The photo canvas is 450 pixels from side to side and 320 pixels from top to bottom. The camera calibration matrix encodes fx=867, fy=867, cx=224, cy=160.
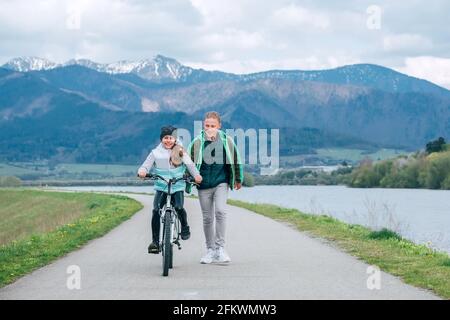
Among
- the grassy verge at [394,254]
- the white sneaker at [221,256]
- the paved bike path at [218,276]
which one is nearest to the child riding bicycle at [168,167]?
the paved bike path at [218,276]

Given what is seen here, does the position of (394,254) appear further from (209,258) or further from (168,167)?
(168,167)

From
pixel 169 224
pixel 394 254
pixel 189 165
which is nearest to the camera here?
pixel 169 224

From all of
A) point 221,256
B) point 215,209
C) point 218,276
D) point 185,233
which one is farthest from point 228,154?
point 218,276

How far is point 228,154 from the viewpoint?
12680mm

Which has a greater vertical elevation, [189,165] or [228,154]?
[228,154]

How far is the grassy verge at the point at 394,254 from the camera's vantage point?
1105 cm

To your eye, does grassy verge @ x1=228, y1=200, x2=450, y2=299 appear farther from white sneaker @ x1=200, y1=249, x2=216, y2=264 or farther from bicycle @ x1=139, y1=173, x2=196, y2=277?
bicycle @ x1=139, y1=173, x2=196, y2=277

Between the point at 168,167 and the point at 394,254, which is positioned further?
the point at 394,254

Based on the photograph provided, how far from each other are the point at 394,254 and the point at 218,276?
414 centimetres

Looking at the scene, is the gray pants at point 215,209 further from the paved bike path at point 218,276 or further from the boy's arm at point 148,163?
the boy's arm at point 148,163

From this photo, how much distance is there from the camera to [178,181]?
12.4m

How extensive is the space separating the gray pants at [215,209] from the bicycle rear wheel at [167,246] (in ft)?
3.12

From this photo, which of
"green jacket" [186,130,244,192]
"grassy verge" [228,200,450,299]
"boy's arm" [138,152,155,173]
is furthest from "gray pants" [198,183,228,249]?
"grassy verge" [228,200,450,299]
